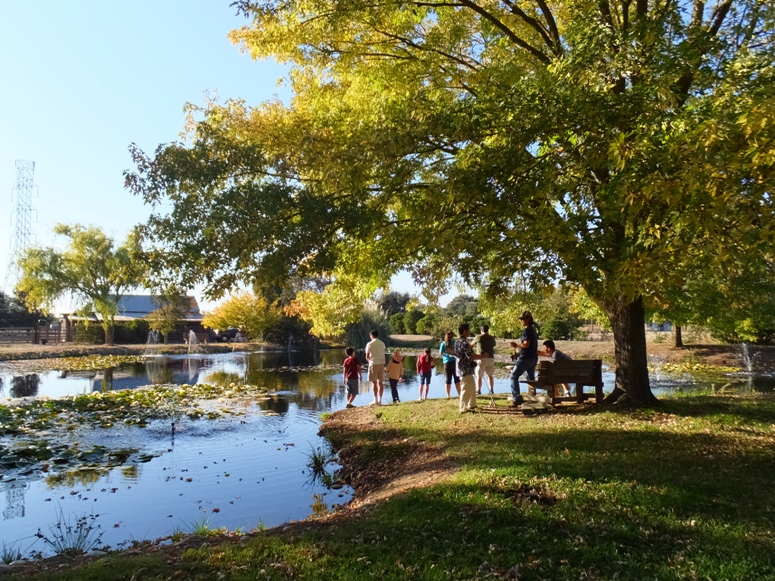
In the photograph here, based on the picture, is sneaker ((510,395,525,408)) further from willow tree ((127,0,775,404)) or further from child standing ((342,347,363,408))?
child standing ((342,347,363,408))

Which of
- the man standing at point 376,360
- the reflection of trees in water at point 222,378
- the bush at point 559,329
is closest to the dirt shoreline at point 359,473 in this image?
the man standing at point 376,360

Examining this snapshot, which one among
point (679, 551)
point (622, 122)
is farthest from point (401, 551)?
point (622, 122)

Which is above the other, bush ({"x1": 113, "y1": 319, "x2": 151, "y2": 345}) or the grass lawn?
bush ({"x1": 113, "y1": 319, "x2": 151, "y2": 345})

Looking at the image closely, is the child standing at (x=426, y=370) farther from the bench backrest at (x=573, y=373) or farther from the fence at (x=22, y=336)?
the fence at (x=22, y=336)

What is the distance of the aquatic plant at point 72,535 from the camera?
20.3 feet

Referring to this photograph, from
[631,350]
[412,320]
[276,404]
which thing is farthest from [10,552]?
[412,320]

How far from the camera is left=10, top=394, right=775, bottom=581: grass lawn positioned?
181 inches

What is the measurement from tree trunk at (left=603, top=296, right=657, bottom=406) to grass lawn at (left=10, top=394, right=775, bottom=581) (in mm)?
2026

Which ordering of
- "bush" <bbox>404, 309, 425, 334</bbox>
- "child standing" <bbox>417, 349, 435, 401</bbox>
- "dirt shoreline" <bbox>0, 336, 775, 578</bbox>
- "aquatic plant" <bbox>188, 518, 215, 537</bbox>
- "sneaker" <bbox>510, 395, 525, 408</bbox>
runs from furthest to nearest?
"bush" <bbox>404, 309, 425, 334</bbox>, "child standing" <bbox>417, 349, 435, 401</bbox>, "sneaker" <bbox>510, 395, 525, 408</bbox>, "aquatic plant" <bbox>188, 518, 215, 537</bbox>, "dirt shoreline" <bbox>0, 336, 775, 578</bbox>

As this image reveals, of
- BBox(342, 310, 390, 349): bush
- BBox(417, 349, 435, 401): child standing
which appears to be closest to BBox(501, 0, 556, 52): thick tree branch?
BBox(417, 349, 435, 401): child standing

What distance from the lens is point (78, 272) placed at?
1753 inches

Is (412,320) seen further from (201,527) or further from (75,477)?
(201,527)

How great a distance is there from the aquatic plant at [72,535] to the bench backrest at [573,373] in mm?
7774

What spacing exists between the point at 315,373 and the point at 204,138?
67.4 ft
